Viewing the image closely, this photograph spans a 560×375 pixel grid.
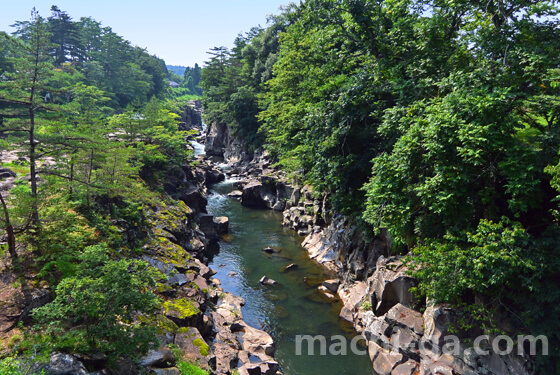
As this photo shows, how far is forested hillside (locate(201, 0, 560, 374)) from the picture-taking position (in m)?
11.6

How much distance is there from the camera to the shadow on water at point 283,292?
16.2m

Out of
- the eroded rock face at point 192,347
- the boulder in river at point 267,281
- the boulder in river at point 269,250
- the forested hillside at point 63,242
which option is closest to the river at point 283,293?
the boulder in river at point 267,281

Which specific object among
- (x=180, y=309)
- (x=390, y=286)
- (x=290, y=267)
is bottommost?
(x=290, y=267)

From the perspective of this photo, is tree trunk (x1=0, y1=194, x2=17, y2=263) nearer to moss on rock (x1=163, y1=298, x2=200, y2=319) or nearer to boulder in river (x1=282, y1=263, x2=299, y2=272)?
moss on rock (x1=163, y1=298, x2=200, y2=319)

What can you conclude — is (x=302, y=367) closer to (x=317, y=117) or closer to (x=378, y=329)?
(x=378, y=329)

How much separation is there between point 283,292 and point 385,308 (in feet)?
25.6

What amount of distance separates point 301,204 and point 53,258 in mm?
25776

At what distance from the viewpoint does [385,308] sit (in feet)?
55.3

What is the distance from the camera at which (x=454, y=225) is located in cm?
1422

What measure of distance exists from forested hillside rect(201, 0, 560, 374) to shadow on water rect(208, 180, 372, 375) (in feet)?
19.4

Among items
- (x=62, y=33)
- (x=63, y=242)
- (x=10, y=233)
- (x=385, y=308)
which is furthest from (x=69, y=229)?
(x=62, y=33)

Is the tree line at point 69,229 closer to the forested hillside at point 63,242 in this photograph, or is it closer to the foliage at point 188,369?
the forested hillside at point 63,242

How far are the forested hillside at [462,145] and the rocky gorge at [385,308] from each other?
1.14 metres

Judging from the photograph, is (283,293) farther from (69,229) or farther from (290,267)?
(69,229)
